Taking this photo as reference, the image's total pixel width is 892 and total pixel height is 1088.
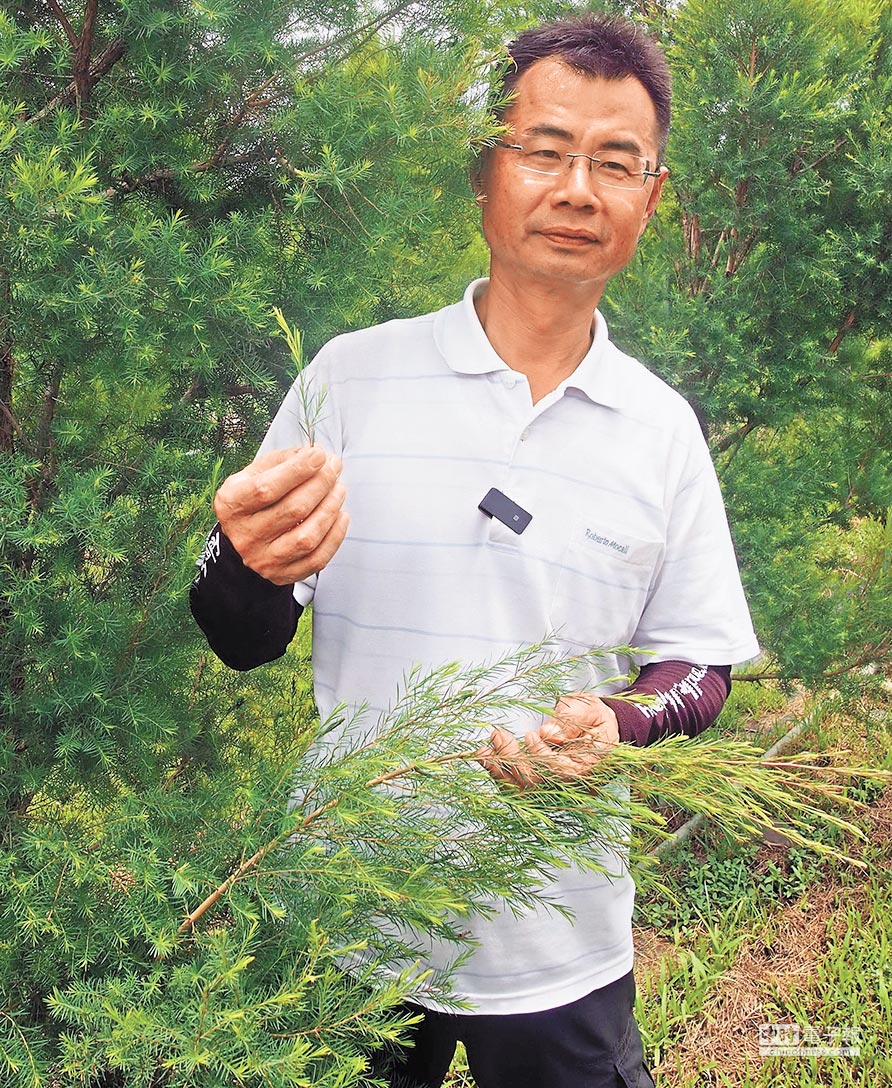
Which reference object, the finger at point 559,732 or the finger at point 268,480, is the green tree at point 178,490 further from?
the finger at point 268,480

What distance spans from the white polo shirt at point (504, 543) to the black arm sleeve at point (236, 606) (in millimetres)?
168

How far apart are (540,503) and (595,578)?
15 cm

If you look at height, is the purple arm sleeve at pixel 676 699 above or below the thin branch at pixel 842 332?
below

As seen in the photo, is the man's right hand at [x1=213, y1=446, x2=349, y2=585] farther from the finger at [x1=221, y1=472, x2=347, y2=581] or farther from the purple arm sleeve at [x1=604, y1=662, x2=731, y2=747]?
the purple arm sleeve at [x1=604, y1=662, x2=731, y2=747]

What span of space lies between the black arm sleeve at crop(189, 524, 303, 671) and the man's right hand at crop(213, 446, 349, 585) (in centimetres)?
7

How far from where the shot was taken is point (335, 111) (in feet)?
4.14

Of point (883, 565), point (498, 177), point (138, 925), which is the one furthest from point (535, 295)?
point (883, 565)

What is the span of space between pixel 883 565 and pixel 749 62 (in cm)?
171

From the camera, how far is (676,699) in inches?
59.9

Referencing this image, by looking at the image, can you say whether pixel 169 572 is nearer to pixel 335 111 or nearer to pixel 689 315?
pixel 335 111

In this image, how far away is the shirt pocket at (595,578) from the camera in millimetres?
1557

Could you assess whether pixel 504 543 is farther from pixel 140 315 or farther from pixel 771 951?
pixel 771 951
